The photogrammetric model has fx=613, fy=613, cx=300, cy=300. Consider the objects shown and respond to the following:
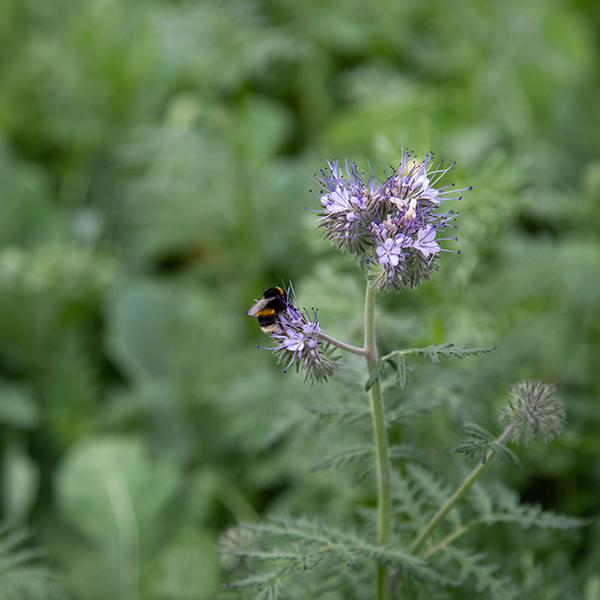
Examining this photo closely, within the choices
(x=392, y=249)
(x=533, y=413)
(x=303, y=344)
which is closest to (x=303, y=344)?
(x=303, y=344)

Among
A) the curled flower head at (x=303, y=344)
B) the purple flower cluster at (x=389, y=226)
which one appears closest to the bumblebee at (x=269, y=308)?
the curled flower head at (x=303, y=344)

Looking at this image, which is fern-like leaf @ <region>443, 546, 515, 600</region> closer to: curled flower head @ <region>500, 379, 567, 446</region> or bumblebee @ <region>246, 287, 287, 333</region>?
curled flower head @ <region>500, 379, 567, 446</region>

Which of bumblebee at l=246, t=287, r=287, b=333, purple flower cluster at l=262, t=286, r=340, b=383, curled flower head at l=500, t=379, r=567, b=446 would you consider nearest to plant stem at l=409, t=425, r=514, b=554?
curled flower head at l=500, t=379, r=567, b=446

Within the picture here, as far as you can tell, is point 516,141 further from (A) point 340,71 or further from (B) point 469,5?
(A) point 340,71

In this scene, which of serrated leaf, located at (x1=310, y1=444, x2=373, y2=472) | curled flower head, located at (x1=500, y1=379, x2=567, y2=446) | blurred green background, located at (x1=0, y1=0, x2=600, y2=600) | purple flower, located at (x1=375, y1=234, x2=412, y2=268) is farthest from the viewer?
blurred green background, located at (x1=0, y1=0, x2=600, y2=600)

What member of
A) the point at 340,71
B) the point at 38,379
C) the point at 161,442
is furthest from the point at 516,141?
the point at 38,379

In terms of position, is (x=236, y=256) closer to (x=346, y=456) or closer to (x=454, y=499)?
(x=346, y=456)
